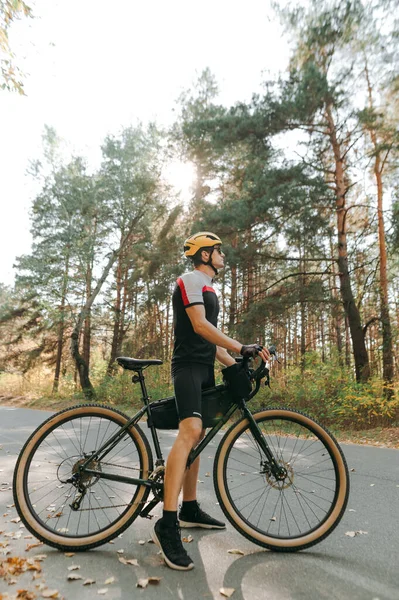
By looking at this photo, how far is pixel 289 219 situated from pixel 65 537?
41.0ft

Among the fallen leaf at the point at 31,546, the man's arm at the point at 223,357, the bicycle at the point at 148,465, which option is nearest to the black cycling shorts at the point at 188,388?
the bicycle at the point at 148,465

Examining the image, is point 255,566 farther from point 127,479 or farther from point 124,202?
point 124,202

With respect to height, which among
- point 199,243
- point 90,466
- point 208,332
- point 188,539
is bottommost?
point 188,539

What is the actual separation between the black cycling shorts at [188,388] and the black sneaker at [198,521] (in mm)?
916

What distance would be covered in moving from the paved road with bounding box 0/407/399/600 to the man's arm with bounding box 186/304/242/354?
4.24 feet

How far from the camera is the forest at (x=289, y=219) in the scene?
11.9 m

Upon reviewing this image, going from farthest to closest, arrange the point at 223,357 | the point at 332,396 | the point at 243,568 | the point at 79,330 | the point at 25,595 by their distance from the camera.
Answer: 1. the point at 79,330
2. the point at 332,396
3. the point at 223,357
4. the point at 243,568
5. the point at 25,595

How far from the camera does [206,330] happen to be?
2951 millimetres

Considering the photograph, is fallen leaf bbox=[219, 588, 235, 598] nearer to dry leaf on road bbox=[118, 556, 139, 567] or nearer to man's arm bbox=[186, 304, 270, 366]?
dry leaf on road bbox=[118, 556, 139, 567]

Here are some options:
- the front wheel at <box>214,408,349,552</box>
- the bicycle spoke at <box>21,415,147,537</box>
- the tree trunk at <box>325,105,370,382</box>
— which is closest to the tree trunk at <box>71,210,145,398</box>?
the tree trunk at <box>325,105,370,382</box>

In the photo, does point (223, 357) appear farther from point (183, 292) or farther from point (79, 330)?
point (79, 330)

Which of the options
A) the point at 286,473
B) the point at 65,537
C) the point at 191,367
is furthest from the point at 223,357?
the point at 65,537

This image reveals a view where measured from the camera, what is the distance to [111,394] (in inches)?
755

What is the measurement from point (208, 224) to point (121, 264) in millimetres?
12007
